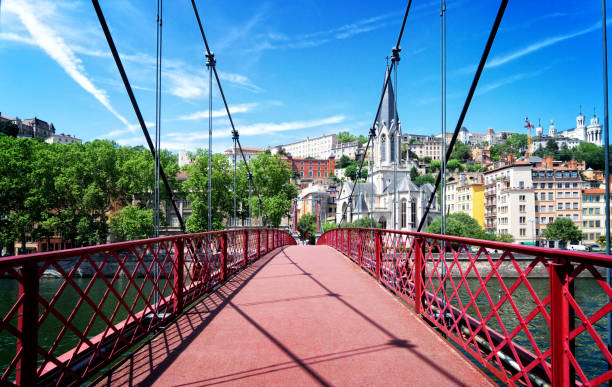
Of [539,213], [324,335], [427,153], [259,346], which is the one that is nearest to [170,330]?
[259,346]

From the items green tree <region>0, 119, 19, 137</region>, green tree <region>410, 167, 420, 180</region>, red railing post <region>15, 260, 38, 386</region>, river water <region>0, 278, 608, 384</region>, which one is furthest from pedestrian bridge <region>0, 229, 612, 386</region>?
green tree <region>410, 167, 420, 180</region>

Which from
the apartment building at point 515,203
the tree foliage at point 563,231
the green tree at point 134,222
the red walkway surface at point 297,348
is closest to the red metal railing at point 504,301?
the red walkway surface at point 297,348

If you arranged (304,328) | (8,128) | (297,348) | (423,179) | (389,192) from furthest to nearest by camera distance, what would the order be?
(423,179) < (389,192) < (8,128) < (304,328) < (297,348)

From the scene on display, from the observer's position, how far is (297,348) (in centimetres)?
331

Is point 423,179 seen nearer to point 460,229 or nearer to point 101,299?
point 460,229

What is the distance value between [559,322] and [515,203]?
57736 mm

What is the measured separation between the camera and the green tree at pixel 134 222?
2975 cm

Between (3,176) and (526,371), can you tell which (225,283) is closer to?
(526,371)

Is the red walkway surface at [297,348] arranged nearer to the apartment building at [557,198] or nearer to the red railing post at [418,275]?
the red railing post at [418,275]

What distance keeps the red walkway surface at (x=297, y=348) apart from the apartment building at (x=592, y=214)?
61382 millimetres

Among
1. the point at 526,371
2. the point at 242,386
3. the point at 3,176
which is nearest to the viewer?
the point at 526,371

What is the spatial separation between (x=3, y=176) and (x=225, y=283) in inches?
1163

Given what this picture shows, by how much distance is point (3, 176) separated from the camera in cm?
2764

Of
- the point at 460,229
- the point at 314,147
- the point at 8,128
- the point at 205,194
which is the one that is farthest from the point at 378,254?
the point at 314,147
